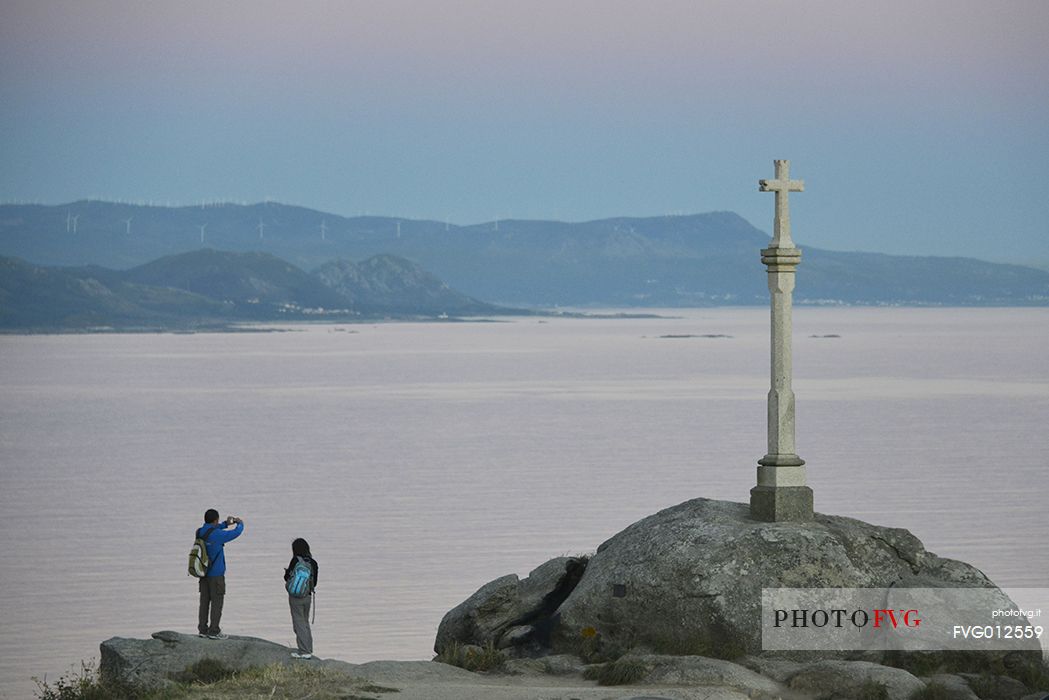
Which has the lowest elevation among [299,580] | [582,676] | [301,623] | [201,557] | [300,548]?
[582,676]

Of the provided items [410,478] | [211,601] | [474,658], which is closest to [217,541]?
[211,601]

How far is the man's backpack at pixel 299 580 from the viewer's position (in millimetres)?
22156

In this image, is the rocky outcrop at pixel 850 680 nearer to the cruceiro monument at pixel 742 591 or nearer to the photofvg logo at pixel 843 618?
the cruceiro monument at pixel 742 591

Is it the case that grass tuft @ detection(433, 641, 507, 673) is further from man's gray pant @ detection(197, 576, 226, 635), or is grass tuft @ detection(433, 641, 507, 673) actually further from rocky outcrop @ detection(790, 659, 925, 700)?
rocky outcrop @ detection(790, 659, 925, 700)

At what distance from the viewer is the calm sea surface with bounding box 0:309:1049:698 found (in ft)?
117

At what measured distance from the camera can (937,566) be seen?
2383 cm

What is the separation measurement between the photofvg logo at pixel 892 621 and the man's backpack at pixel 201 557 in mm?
6711

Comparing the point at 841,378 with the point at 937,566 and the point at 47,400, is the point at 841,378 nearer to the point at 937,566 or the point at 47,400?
the point at 47,400

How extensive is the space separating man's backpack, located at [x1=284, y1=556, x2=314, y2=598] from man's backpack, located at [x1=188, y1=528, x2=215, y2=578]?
3.79 ft

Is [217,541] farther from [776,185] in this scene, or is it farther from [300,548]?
[776,185]

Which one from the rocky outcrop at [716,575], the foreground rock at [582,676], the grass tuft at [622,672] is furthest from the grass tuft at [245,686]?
the rocky outcrop at [716,575]

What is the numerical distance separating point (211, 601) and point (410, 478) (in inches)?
1431

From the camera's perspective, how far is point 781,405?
24344mm

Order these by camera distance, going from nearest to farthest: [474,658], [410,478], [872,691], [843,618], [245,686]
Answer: [245,686] < [872,691] < [474,658] < [843,618] < [410,478]
